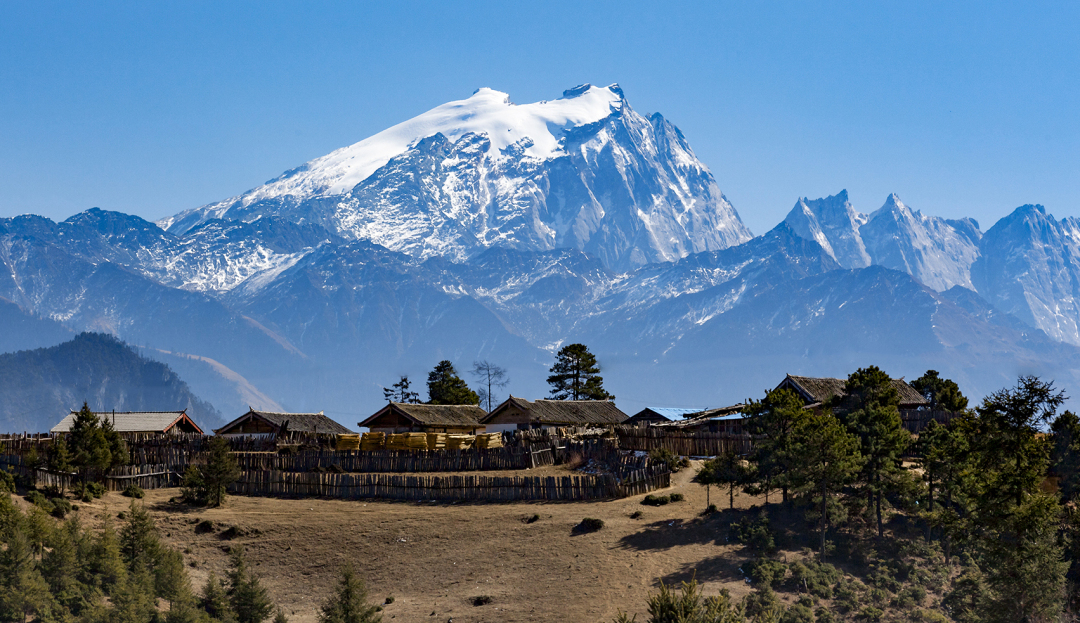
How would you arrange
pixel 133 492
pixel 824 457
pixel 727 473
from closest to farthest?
pixel 824 457 → pixel 727 473 → pixel 133 492

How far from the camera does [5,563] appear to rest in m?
48.2

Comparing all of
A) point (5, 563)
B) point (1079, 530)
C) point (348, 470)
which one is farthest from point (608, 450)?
point (5, 563)

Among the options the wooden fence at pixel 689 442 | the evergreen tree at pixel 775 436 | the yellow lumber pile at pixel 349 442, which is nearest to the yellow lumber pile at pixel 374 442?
the yellow lumber pile at pixel 349 442

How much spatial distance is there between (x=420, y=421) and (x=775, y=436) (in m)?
42.4

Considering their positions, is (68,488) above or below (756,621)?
above

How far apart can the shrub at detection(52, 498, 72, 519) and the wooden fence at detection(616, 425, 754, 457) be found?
36808 mm

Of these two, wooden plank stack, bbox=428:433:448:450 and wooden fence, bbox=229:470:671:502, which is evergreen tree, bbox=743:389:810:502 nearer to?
wooden fence, bbox=229:470:671:502

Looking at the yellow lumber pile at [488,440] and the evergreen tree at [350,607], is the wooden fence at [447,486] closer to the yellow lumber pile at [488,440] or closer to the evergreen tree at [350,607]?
the yellow lumber pile at [488,440]

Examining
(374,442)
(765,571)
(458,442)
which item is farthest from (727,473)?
(374,442)

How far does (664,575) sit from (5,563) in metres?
29.6

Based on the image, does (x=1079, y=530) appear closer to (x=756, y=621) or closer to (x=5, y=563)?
(x=756, y=621)

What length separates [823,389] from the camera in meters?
88.3

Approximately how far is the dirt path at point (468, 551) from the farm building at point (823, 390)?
2245 centimetres

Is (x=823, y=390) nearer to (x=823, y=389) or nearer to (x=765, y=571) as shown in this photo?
(x=823, y=389)
